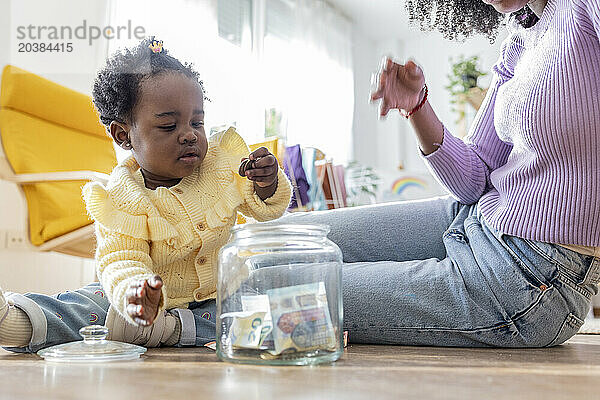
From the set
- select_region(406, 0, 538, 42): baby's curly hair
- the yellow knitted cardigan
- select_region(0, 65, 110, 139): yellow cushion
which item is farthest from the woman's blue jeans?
select_region(0, 65, 110, 139): yellow cushion

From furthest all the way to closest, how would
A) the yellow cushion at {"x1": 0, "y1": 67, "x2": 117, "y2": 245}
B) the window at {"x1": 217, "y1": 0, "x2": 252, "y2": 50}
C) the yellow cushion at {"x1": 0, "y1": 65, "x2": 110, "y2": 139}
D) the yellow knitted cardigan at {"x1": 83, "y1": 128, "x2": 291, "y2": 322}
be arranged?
the window at {"x1": 217, "y1": 0, "x2": 252, "y2": 50}, the yellow cushion at {"x1": 0, "y1": 65, "x2": 110, "y2": 139}, the yellow cushion at {"x1": 0, "y1": 67, "x2": 117, "y2": 245}, the yellow knitted cardigan at {"x1": 83, "y1": 128, "x2": 291, "y2": 322}

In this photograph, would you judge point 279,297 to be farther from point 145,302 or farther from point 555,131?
point 555,131

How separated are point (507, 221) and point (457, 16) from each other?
565 millimetres

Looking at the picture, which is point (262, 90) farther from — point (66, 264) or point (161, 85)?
point (161, 85)

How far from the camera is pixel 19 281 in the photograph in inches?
111

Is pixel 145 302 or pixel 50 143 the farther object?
pixel 50 143

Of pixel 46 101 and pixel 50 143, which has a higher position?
pixel 46 101

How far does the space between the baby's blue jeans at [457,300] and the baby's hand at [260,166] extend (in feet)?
0.79

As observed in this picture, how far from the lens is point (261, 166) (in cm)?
98

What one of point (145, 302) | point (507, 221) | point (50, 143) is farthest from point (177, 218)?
point (50, 143)

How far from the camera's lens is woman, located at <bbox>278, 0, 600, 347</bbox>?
96 centimetres

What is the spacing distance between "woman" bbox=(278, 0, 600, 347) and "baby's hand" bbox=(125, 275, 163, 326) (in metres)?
0.40
